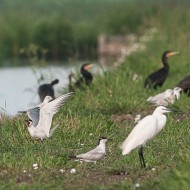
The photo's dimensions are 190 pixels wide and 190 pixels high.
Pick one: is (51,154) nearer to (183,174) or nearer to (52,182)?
(52,182)

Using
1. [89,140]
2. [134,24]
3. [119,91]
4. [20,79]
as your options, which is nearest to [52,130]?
[89,140]

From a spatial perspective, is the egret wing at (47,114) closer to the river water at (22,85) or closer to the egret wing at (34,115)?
the egret wing at (34,115)

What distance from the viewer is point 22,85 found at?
71.8ft

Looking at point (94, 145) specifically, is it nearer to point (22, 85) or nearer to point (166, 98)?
point (166, 98)

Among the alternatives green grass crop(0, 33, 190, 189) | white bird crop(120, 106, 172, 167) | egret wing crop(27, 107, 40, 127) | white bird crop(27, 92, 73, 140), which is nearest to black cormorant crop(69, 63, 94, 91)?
green grass crop(0, 33, 190, 189)

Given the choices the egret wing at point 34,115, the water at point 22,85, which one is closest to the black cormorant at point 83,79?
the water at point 22,85

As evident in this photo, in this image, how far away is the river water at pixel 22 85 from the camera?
1653 centimetres

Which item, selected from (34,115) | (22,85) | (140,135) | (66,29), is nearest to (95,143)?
(34,115)

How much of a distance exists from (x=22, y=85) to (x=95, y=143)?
11.8 metres

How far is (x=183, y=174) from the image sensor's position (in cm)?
705

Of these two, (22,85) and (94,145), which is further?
(22,85)

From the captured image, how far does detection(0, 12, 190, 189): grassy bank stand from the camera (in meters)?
7.79

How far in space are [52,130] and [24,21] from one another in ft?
80.0

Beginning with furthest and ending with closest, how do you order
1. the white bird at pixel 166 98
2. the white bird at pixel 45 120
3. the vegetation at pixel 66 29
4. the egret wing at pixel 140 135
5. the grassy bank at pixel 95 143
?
the vegetation at pixel 66 29 → the white bird at pixel 166 98 → the white bird at pixel 45 120 → the egret wing at pixel 140 135 → the grassy bank at pixel 95 143
